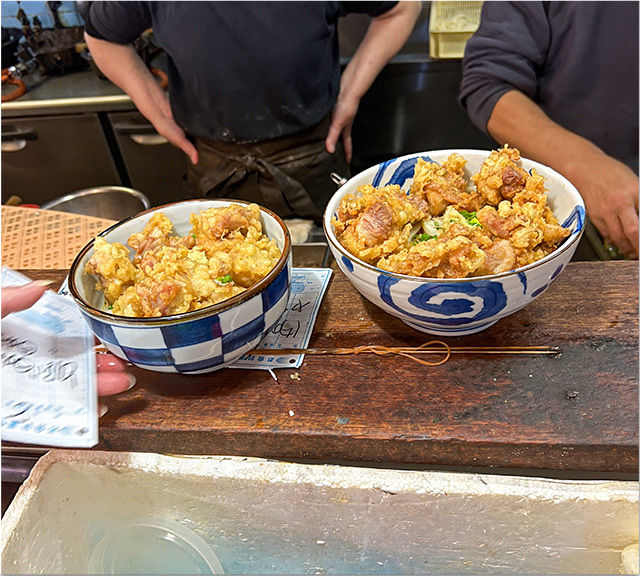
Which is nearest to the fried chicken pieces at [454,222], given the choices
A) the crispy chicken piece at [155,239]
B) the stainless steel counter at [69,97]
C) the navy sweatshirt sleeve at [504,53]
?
the crispy chicken piece at [155,239]

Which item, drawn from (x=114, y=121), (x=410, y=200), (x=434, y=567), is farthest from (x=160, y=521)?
(x=114, y=121)

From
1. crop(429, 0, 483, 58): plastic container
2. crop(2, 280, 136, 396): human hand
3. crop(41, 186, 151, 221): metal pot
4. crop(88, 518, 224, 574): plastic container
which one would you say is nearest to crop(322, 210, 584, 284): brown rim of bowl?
crop(2, 280, 136, 396): human hand

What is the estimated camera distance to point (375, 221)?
91 cm

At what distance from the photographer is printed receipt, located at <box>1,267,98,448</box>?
2.75 feet

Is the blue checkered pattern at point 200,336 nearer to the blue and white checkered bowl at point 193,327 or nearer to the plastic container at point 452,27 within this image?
the blue and white checkered bowl at point 193,327

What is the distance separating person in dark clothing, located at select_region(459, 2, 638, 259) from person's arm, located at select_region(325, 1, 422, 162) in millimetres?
550

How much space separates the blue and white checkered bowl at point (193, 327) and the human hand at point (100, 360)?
0.10 m

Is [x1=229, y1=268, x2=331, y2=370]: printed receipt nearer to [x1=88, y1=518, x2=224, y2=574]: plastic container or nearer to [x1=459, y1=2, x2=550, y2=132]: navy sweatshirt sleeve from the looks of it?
[x1=88, y1=518, x2=224, y2=574]: plastic container

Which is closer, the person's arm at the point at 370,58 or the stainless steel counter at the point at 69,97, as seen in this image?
the person's arm at the point at 370,58

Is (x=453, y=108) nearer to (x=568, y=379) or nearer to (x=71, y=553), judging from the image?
(x=568, y=379)

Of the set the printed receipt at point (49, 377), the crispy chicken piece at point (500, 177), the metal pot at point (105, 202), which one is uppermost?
the crispy chicken piece at point (500, 177)

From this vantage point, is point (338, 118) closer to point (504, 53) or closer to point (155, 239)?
point (504, 53)

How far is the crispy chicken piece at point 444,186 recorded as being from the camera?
3.32 feet

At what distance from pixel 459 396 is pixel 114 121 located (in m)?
2.97
